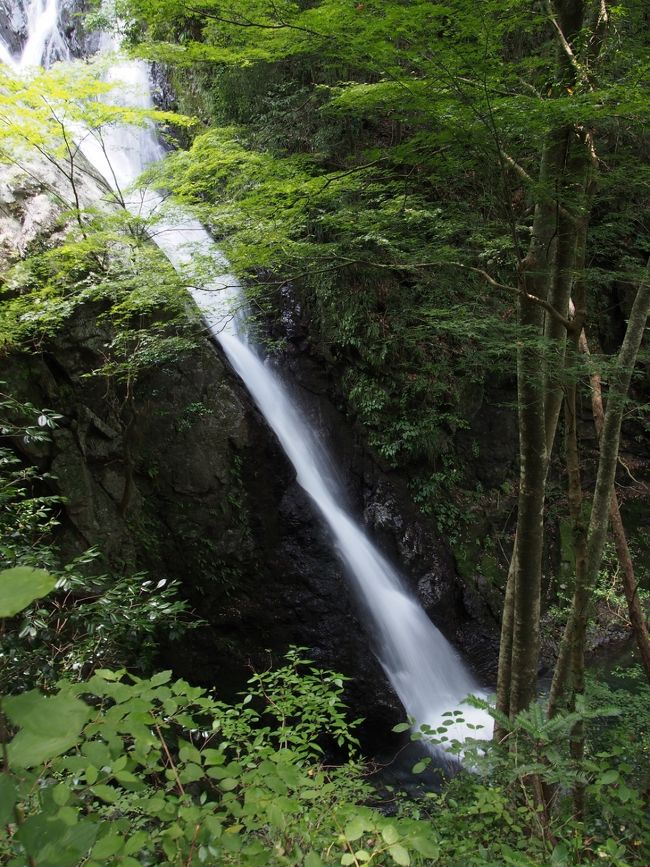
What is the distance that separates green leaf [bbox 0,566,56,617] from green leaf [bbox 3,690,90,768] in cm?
12

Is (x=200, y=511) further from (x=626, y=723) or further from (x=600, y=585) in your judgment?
(x=600, y=585)

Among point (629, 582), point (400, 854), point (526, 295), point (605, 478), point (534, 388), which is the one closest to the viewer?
point (400, 854)

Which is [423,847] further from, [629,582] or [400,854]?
[629,582]

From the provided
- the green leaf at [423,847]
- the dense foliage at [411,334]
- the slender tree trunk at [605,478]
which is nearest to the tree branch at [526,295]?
the dense foliage at [411,334]

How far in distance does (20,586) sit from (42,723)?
0.56 ft

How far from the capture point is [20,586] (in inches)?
25.7

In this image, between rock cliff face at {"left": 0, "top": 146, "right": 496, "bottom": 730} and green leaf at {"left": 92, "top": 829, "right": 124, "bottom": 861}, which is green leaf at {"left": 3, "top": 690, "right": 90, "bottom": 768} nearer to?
green leaf at {"left": 92, "top": 829, "right": 124, "bottom": 861}

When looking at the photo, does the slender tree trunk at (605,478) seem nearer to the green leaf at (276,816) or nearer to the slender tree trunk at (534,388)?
the slender tree trunk at (534,388)

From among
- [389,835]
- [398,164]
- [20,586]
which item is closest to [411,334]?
[398,164]

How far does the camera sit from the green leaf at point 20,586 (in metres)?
0.62

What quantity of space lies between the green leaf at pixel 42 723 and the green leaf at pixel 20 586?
0.39ft

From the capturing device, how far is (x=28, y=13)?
12.9 m

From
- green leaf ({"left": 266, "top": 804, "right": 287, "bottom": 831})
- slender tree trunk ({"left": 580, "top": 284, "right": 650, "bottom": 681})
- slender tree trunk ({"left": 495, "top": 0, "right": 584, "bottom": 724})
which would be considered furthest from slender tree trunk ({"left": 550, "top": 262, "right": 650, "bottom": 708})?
green leaf ({"left": 266, "top": 804, "right": 287, "bottom": 831})

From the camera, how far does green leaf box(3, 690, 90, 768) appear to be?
65 centimetres
